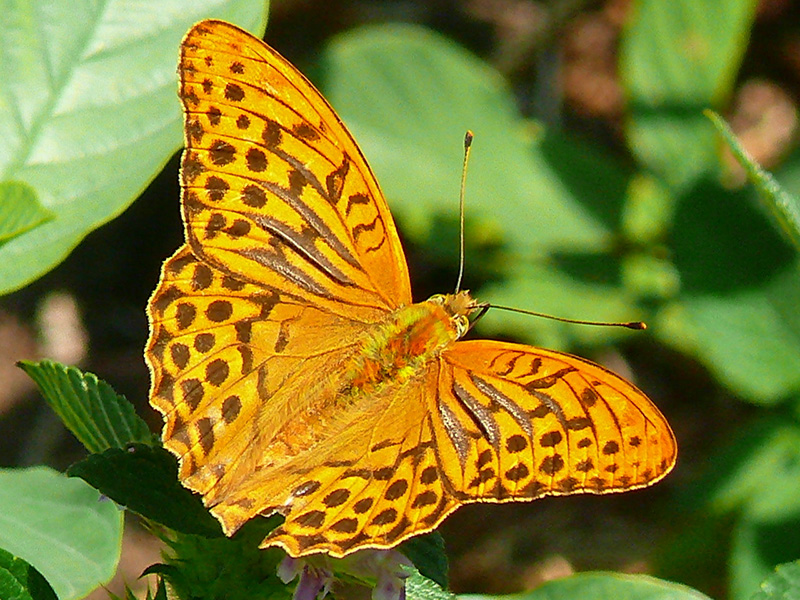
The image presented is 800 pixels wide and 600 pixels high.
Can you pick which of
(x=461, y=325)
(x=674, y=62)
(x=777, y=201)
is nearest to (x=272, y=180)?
(x=461, y=325)

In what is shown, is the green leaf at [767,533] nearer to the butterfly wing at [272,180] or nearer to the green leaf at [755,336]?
the green leaf at [755,336]

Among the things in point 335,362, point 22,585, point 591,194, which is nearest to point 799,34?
point 591,194

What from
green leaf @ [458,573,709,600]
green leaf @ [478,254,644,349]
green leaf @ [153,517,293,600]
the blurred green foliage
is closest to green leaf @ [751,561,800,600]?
the blurred green foliage

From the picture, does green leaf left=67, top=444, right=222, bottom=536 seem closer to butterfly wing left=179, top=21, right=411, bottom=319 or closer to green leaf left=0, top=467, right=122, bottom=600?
green leaf left=0, top=467, right=122, bottom=600

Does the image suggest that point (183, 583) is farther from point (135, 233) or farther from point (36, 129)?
point (135, 233)

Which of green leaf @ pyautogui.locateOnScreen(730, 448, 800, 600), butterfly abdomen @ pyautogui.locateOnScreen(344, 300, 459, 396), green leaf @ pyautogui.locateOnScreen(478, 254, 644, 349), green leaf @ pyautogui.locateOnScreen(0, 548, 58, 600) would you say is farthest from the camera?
green leaf @ pyautogui.locateOnScreen(478, 254, 644, 349)

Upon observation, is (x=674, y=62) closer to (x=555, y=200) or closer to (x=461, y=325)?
(x=555, y=200)
